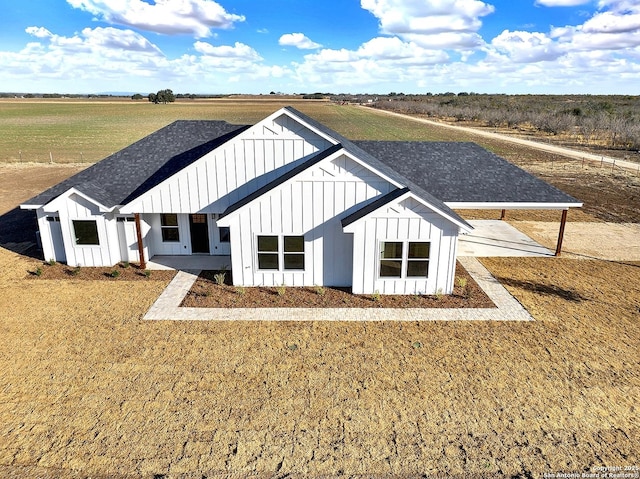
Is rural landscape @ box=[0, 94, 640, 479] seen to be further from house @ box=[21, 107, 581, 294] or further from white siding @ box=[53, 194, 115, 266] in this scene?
house @ box=[21, 107, 581, 294]

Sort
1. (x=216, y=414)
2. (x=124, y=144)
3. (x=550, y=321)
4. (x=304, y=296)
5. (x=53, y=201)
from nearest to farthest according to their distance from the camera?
(x=216, y=414), (x=550, y=321), (x=304, y=296), (x=53, y=201), (x=124, y=144)

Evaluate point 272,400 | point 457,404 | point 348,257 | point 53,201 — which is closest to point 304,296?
point 348,257

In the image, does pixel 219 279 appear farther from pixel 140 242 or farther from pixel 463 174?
pixel 463 174

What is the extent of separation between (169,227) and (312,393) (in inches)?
440

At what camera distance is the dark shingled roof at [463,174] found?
18.3m

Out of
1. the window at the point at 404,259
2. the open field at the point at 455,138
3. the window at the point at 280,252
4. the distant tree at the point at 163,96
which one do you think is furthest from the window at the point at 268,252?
the distant tree at the point at 163,96

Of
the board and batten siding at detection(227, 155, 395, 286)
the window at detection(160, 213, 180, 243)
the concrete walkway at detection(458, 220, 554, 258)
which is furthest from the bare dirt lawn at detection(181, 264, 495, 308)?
the concrete walkway at detection(458, 220, 554, 258)

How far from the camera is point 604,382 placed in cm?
1048

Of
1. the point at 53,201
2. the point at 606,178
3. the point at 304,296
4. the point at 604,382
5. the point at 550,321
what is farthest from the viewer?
the point at 606,178

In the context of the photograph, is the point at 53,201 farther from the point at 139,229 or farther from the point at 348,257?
the point at 348,257

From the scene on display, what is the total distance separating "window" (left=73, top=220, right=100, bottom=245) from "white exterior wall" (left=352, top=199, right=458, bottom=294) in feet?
35.0

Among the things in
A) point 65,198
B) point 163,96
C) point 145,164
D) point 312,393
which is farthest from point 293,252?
point 163,96

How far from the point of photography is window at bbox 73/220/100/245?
17.0 metres

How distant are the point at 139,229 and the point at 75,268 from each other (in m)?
3.26
